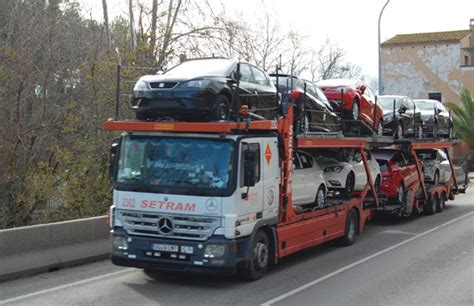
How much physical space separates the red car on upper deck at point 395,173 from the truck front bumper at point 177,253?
926 cm

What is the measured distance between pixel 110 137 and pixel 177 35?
556 centimetres

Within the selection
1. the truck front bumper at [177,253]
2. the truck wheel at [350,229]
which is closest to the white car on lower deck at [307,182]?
the truck wheel at [350,229]

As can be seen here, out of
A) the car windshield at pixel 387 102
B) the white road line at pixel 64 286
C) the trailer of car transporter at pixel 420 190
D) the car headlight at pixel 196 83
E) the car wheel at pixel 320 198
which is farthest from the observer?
the car windshield at pixel 387 102

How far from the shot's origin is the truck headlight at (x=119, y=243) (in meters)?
9.35

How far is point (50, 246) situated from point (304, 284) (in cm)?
424

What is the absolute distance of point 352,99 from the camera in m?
15.6

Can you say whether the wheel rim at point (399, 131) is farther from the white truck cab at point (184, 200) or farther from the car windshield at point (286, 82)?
the white truck cab at point (184, 200)

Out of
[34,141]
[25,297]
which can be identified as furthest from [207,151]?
[34,141]

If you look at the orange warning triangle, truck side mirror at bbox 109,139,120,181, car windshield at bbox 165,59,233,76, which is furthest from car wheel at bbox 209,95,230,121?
truck side mirror at bbox 109,139,120,181

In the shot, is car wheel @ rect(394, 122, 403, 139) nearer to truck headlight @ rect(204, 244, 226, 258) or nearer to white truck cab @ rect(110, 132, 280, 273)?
white truck cab @ rect(110, 132, 280, 273)

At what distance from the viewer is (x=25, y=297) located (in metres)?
8.60

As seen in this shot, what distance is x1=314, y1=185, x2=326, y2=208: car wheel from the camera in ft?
43.4

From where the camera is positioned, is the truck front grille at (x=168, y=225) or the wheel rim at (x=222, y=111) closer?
the truck front grille at (x=168, y=225)

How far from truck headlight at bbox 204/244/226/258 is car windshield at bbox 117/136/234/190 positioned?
82 centimetres
